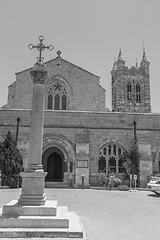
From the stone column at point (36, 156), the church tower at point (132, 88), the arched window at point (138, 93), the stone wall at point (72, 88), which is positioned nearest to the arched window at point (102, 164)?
the stone wall at point (72, 88)

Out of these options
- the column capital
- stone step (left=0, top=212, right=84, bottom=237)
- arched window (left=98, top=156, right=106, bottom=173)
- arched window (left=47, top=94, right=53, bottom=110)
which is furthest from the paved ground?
arched window (left=47, top=94, right=53, bottom=110)

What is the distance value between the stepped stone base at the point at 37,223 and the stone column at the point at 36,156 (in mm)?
337

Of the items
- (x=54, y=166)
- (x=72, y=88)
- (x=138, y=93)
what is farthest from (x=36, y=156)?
(x=138, y=93)

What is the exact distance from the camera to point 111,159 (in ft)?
61.5

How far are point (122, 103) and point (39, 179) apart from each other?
39172 mm

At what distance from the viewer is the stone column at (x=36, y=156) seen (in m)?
7.05

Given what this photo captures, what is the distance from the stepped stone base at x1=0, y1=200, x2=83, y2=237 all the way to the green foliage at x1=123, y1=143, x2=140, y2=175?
11.5 m

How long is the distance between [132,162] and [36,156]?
467 inches

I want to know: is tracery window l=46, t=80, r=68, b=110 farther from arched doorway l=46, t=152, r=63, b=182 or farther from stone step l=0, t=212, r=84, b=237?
stone step l=0, t=212, r=84, b=237

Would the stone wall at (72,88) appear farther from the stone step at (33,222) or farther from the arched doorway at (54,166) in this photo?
the stone step at (33,222)

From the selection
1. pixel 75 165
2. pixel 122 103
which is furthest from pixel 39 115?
pixel 122 103

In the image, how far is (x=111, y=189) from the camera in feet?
55.0

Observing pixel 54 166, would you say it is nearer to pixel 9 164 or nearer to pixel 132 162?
pixel 9 164

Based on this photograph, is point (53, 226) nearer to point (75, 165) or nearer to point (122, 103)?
point (75, 165)
